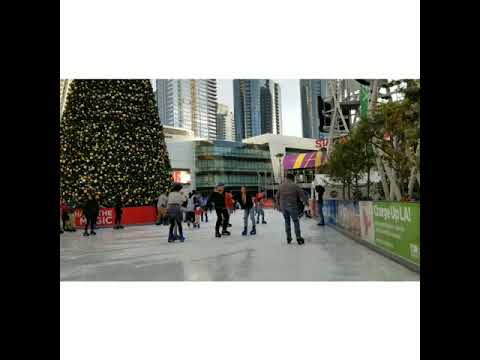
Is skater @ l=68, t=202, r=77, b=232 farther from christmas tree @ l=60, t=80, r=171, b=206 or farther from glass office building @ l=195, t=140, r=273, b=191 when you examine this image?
glass office building @ l=195, t=140, r=273, b=191

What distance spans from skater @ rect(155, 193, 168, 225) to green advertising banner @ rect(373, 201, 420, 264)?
8331 mm

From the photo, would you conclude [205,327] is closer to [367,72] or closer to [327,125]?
[367,72]

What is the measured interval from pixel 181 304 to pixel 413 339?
2.12 metres

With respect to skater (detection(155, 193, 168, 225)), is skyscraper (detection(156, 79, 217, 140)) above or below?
above

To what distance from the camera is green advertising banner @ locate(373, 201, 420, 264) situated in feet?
17.8

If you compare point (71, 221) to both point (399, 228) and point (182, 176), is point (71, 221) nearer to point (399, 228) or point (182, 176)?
point (399, 228)

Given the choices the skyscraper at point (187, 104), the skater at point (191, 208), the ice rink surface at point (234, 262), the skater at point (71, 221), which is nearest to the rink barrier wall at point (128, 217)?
the skater at point (71, 221)

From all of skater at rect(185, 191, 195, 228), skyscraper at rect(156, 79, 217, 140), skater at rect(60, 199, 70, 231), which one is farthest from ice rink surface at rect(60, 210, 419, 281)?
skyscraper at rect(156, 79, 217, 140)

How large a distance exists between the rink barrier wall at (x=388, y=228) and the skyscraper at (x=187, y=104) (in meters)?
150

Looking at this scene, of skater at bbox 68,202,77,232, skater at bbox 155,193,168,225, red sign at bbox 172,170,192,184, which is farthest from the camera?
red sign at bbox 172,170,192,184
